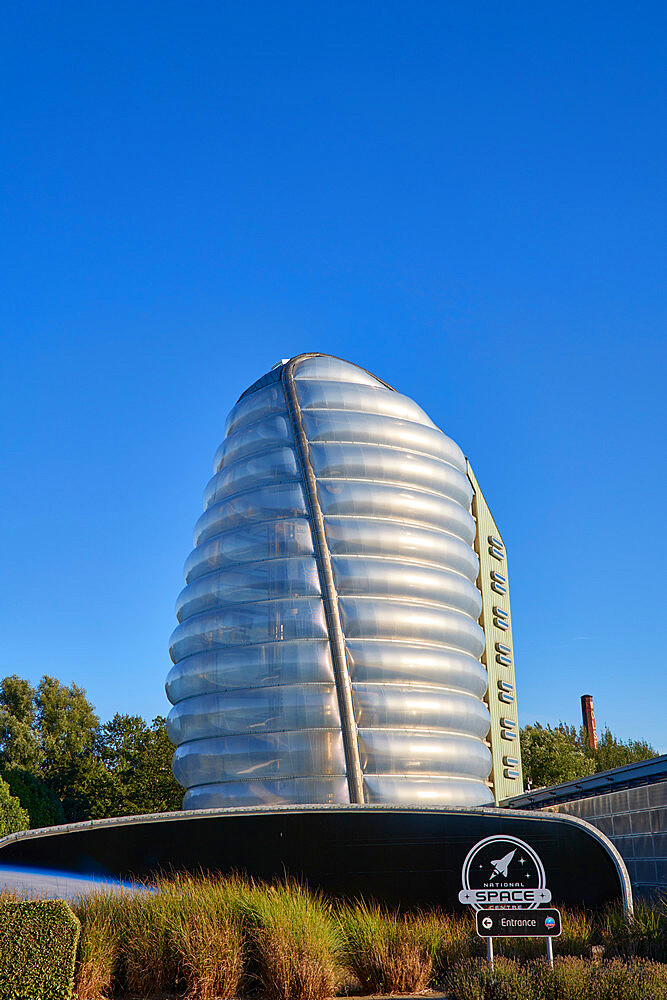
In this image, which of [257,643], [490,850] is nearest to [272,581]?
[257,643]

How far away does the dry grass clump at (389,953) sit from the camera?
11742 millimetres

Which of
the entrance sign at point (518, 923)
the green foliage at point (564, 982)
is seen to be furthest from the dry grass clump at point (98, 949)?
the entrance sign at point (518, 923)

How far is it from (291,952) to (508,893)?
289cm

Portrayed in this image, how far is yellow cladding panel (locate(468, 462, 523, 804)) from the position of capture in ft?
103

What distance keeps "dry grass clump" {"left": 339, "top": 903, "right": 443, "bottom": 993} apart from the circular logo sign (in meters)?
1.10

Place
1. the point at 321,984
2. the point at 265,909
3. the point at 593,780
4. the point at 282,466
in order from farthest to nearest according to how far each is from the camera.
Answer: the point at 282,466 < the point at 593,780 < the point at 265,909 < the point at 321,984

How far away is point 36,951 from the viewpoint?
33.9ft

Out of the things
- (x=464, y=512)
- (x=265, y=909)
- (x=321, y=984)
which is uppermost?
(x=464, y=512)

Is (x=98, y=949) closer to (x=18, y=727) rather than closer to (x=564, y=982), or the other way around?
(x=564, y=982)

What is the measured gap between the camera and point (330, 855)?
1570 centimetres

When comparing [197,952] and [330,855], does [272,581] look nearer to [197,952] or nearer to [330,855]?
[330,855]

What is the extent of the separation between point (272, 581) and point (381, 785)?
625 cm

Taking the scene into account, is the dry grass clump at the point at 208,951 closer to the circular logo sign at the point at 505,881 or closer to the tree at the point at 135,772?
the circular logo sign at the point at 505,881

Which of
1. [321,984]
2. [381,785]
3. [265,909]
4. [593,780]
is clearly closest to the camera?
[321,984]
